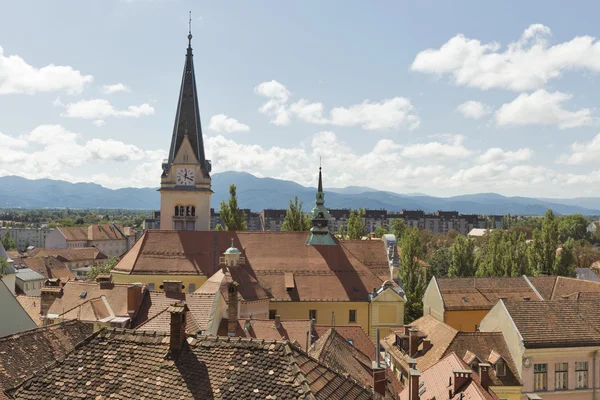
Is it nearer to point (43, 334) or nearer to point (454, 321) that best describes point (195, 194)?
point (454, 321)

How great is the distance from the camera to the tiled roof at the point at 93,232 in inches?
6211

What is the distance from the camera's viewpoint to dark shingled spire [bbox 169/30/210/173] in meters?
60.0

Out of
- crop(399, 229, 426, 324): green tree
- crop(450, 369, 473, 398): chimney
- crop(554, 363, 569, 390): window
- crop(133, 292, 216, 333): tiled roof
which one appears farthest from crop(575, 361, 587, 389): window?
crop(399, 229, 426, 324): green tree

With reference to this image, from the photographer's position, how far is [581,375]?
3206 centimetres

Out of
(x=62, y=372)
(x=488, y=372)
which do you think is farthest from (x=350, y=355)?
(x=62, y=372)

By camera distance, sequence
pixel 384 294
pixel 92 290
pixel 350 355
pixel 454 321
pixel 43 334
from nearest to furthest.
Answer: pixel 43 334, pixel 350 355, pixel 92 290, pixel 384 294, pixel 454 321

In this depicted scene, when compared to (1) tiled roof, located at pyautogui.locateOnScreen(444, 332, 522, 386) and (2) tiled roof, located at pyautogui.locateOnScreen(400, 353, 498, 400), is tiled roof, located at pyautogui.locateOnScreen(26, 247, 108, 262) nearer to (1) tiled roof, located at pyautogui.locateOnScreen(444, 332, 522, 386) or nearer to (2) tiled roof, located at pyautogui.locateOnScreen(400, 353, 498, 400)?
(1) tiled roof, located at pyautogui.locateOnScreen(444, 332, 522, 386)

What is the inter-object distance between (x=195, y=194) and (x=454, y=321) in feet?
94.5

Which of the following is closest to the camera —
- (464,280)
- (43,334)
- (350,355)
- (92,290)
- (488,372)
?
(43,334)

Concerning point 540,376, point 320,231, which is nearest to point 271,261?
point 320,231

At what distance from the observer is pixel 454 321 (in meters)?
53.0

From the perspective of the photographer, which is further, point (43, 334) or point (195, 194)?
point (195, 194)

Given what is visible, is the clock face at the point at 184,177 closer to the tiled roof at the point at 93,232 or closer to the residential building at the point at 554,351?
the residential building at the point at 554,351

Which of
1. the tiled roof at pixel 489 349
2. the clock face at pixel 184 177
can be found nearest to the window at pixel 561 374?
the tiled roof at pixel 489 349
